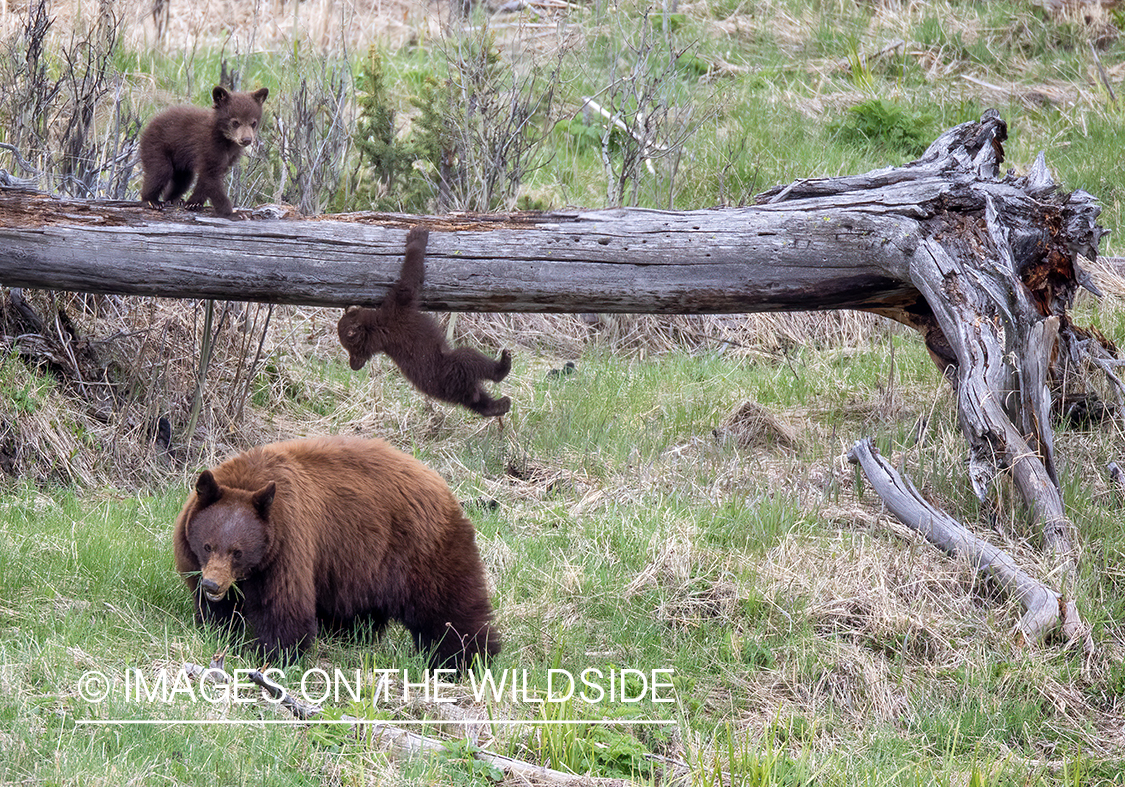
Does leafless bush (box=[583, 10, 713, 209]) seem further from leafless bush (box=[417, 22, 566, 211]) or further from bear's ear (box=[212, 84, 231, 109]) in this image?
bear's ear (box=[212, 84, 231, 109])

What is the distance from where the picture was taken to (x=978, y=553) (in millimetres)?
5133

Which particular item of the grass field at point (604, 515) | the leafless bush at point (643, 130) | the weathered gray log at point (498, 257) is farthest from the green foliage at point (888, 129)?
the weathered gray log at point (498, 257)

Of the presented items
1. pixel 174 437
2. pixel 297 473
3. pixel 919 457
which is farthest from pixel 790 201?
pixel 174 437

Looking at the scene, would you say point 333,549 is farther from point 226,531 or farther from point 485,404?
point 485,404

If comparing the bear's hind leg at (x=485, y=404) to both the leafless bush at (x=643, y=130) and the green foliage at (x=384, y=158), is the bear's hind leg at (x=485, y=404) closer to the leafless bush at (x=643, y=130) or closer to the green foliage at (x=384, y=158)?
the leafless bush at (x=643, y=130)

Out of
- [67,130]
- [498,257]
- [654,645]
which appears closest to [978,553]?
[654,645]

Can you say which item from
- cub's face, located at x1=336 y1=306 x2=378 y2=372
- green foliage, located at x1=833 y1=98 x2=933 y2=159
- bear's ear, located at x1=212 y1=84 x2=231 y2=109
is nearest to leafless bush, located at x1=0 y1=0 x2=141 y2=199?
bear's ear, located at x1=212 y1=84 x2=231 y2=109

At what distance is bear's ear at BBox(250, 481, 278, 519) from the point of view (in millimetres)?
4086

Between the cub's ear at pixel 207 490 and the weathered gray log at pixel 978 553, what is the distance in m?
3.25

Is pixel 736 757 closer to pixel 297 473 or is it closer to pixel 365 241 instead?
pixel 297 473

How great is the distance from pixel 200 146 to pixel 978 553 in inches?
165

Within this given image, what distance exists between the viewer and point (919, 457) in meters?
6.08

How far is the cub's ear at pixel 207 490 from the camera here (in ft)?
13.3

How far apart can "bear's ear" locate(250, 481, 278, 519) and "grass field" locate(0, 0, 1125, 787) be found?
1.92ft
